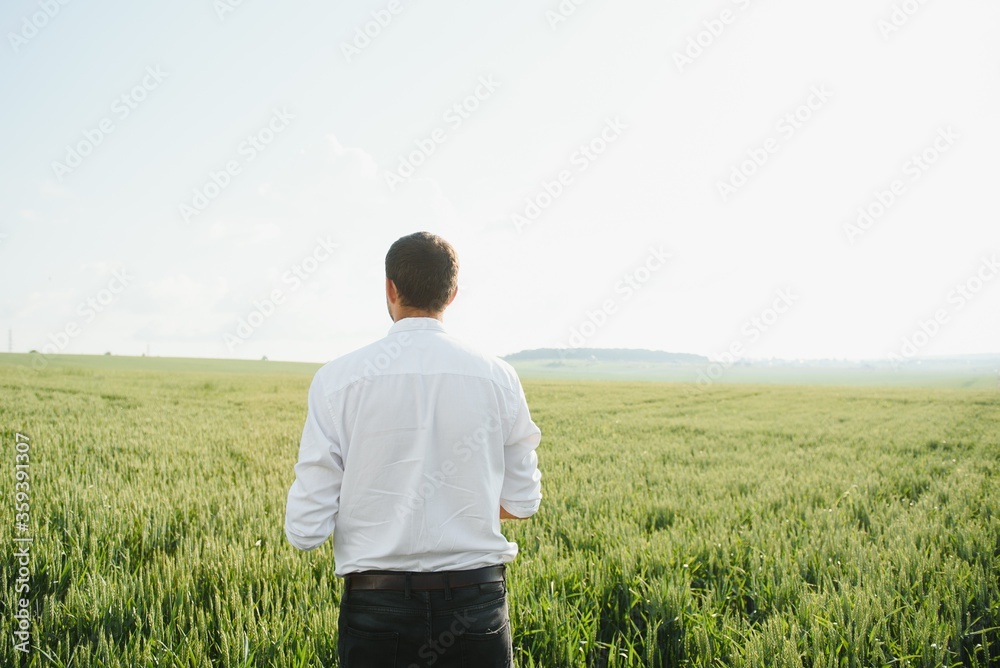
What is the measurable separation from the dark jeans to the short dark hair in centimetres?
107

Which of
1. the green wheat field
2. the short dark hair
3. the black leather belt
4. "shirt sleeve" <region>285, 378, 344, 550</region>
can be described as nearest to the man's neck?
the short dark hair

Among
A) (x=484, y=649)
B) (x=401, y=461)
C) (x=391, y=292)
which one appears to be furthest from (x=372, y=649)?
(x=391, y=292)

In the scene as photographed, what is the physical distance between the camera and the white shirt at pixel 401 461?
2010mm

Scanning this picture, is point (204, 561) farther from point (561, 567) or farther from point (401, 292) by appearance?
point (401, 292)

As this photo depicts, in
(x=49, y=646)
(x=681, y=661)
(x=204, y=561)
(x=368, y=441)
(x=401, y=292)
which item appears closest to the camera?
(x=368, y=441)

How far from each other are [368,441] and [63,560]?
448 centimetres

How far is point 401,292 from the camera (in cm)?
219

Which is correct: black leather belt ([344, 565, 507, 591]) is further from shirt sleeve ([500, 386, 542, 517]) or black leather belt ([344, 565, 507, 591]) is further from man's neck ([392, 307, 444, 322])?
man's neck ([392, 307, 444, 322])

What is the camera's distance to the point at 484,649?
199 centimetres

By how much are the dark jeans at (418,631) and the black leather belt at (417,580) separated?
2cm

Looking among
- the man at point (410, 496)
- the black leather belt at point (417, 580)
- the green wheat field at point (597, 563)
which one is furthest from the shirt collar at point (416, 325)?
the green wheat field at point (597, 563)

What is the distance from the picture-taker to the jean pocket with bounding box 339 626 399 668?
193 centimetres

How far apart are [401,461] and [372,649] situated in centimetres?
64

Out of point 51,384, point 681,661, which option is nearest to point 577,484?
point 681,661
